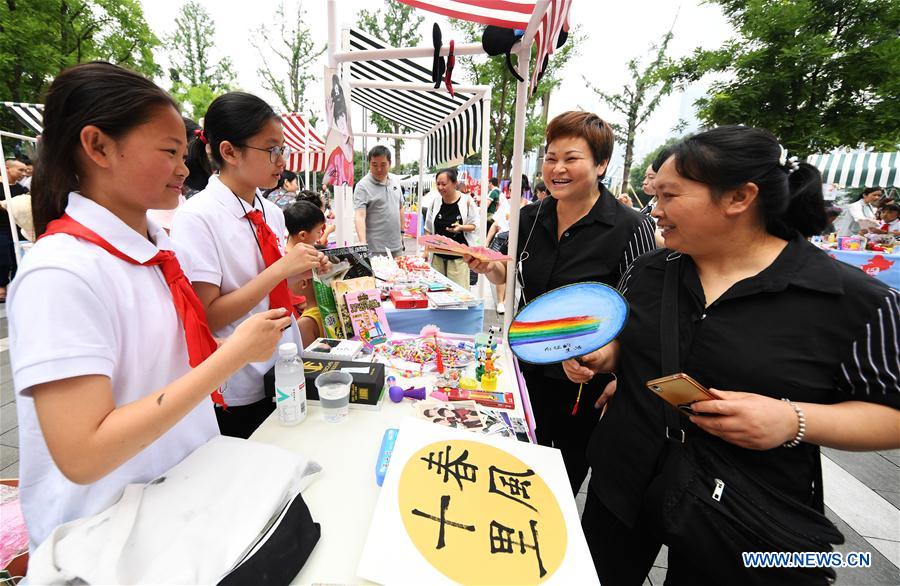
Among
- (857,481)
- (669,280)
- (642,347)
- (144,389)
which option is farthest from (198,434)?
(857,481)

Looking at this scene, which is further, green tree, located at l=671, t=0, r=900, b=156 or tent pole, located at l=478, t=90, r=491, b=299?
green tree, located at l=671, t=0, r=900, b=156

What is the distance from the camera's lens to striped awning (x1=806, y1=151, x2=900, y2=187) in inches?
463

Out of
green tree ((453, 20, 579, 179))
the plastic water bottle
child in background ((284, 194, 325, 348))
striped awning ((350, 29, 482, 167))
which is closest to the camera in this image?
the plastic water bottle

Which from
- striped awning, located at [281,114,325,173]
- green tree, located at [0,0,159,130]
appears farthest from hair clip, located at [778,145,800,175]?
green tree, located at [0,0,159,130]

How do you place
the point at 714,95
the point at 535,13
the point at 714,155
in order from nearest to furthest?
the point at 714,155
the point at 535,13
the point at 714,95

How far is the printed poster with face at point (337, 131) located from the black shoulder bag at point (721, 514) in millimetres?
2410

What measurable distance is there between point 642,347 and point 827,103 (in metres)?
14.8

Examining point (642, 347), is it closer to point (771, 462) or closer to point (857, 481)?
point (771, 462)

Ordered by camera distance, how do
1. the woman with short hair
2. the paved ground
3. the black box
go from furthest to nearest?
the woman with short hair
the paved ground
the black box

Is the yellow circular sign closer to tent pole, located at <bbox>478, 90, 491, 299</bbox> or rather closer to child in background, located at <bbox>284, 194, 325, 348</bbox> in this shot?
child in background, located at <bbox>284, 194, 325, 348</bbox>

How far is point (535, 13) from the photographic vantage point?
1.51 m

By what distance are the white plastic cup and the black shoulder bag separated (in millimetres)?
1046

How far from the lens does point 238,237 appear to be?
4.92ft

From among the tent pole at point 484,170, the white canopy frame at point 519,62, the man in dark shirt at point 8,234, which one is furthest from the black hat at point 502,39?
the man in dark shirt at point 8,234
